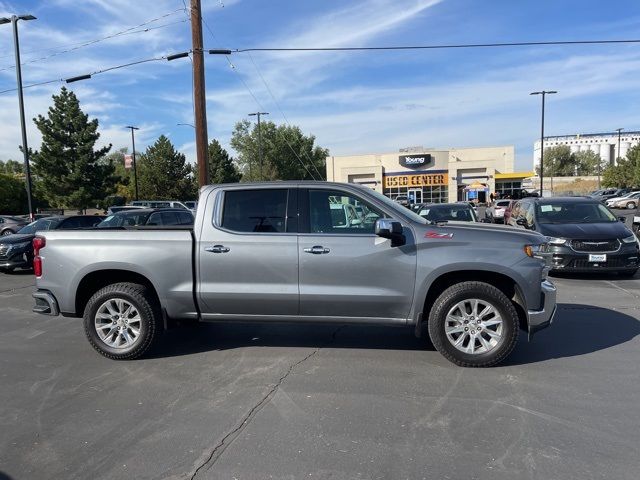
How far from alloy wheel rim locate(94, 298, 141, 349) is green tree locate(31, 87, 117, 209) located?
3955cm

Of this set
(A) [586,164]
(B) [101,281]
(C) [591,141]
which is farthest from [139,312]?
(C) [591,141]

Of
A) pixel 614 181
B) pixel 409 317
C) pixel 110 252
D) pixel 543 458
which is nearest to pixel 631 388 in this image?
pixel 543 458

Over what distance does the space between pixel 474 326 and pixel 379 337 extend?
58.8 inches

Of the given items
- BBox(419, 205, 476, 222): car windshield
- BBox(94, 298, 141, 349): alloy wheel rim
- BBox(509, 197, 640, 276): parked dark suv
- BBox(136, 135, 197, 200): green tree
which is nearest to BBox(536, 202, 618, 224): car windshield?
BBox(509, 197, 640, 276): parked dark suv

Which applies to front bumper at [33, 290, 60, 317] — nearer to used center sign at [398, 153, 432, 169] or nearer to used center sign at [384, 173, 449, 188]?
used center sign at [398, 153, 432, 169]

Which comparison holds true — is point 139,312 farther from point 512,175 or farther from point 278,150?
point 278,150

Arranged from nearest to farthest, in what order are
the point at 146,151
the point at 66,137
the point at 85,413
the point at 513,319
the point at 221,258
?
the point at 85,413
the point at 513,319
the point at 221,258
the point at 66,137
the point at 146,151

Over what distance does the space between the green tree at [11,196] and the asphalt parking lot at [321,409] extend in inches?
1866

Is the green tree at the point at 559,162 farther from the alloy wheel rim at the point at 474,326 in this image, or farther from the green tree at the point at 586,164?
the alloy wheel rim at the point at 474,326

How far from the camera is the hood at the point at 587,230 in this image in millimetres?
9633

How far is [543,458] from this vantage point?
11.0ft

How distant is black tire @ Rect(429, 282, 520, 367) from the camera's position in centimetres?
497

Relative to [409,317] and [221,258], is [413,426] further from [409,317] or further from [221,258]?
[221,258]

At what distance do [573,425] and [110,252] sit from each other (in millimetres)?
4706
